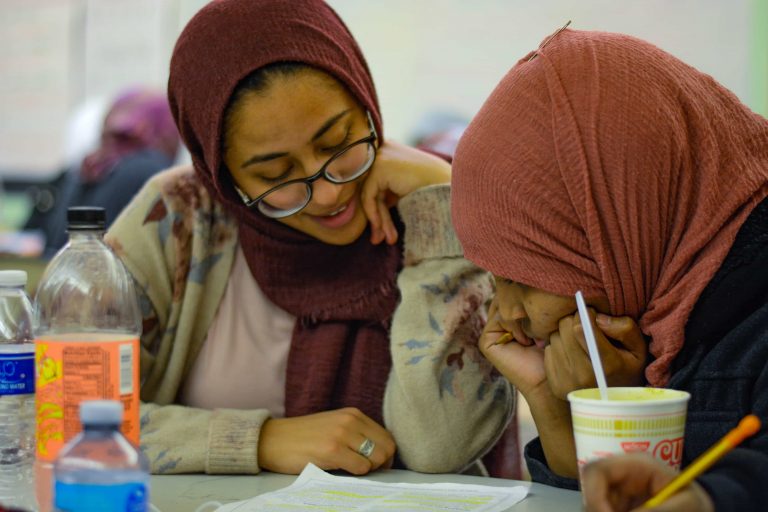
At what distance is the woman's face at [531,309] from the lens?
3.92 feet

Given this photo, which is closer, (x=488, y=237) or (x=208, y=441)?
(x=488, y=237)

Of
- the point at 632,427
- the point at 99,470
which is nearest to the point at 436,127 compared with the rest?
the point at 632,427

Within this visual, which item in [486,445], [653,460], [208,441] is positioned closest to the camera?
[653,460]

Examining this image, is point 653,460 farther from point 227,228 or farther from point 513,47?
point 513,47

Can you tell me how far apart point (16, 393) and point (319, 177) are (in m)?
0.55

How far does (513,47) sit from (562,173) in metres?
2.77

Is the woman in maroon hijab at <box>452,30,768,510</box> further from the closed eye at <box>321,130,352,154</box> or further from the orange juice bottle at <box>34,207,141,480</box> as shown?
the orange juice bottle at <box>34,207,141,480</box>

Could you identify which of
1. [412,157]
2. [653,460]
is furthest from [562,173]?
[412,157]

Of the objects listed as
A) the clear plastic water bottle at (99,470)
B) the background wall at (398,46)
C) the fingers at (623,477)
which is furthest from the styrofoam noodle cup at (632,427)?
the background wall at (398,46)

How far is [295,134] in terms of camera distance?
1.43m

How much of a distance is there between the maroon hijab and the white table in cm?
21

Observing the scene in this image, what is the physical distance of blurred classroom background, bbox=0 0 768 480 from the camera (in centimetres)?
326

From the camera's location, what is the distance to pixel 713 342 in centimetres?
110

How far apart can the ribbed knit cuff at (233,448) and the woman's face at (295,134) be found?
1.22ft
